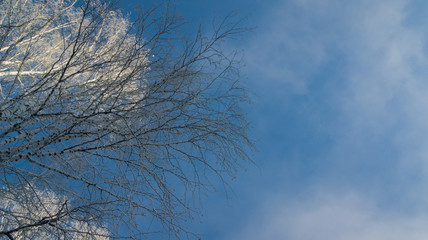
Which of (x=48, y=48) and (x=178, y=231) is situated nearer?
(x=178, y=231)

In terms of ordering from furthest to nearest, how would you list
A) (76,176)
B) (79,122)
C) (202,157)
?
1. (202,157)
2. (76,176)
3. (79,122)

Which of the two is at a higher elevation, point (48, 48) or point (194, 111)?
point (48, 48)

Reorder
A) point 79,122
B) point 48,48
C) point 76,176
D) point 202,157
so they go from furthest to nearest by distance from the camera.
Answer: point 48,48, point 202,157, point 76,176, point 79,122

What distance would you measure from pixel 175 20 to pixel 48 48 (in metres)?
6.07

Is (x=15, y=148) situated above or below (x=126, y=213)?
above

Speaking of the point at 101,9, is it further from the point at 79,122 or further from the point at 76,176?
the point at 76,176

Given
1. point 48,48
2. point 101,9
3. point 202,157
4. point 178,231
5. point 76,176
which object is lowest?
point 178,231

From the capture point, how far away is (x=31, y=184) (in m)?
3.33

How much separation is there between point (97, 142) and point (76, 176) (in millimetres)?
426

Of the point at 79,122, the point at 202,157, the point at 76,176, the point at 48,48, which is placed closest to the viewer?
the point at 79,122

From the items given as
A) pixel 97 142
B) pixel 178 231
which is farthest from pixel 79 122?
pixel 178 231

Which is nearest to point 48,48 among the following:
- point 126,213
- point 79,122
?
point 79,122

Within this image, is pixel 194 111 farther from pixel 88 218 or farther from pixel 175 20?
pixel 88 218

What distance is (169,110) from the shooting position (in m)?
3.25
